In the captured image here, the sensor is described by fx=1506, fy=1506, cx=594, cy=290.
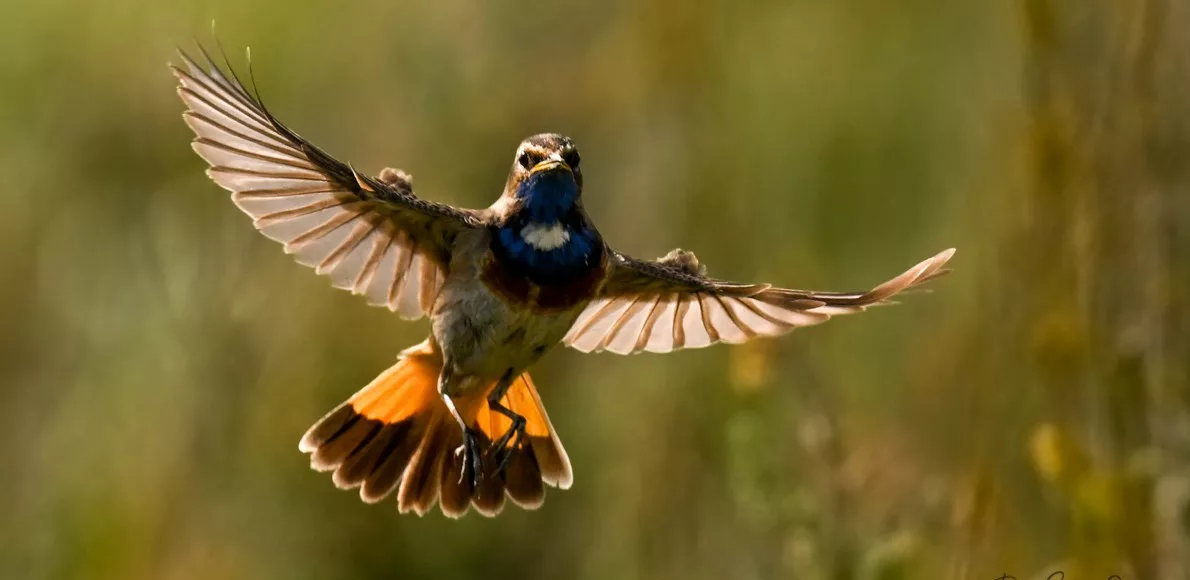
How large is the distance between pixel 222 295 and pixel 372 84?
8.41 ft

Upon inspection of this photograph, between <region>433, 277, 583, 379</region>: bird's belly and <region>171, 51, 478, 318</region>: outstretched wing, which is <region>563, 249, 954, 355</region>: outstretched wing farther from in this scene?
<region>171, 51, 478, 318</region>: outstretched wing

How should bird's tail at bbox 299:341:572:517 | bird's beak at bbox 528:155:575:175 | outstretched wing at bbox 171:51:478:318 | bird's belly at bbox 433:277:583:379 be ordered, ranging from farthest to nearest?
1. bird's tail at bbox 299:341:572:517
2. bird's belly at bbox 433:277:583:379
3. bird's beak at bbox 528:155:575:175
4. outstretched wing at bbox 171:51:478:318

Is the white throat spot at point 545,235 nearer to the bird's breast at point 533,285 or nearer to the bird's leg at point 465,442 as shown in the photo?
the bird's breast at point 533,285

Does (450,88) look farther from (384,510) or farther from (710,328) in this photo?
(710,328)

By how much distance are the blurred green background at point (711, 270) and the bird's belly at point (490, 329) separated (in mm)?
449

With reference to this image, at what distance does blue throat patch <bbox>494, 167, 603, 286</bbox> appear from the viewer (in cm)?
270

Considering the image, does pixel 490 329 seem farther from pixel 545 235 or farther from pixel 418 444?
pixel 418 444

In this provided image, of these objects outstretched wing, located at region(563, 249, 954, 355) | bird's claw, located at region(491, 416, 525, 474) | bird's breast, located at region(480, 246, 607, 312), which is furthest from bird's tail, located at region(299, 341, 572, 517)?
bird's breast, located at region(480, 246, 607, 312)

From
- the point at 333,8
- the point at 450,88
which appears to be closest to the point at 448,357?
the point at 450,88

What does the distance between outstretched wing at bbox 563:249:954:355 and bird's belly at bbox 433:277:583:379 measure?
0.69 ft

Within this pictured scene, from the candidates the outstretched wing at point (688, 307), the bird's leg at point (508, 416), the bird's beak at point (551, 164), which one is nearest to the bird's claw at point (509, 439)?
the bird's leg at point (508, 416)

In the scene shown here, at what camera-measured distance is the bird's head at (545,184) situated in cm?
273

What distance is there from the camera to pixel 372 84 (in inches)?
244

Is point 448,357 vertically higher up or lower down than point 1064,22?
lower down
